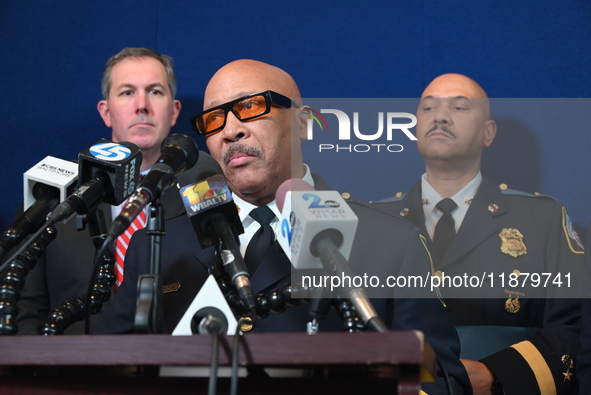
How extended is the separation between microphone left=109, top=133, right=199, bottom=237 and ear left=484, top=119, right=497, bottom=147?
1.04m

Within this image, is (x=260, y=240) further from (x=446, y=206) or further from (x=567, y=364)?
(x=567, y=364)

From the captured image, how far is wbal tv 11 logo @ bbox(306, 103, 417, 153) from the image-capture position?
185 centimetres

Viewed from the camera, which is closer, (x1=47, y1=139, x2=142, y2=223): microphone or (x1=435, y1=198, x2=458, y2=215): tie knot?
(x1=47, y1=139, x2=142, y2=223): microphone

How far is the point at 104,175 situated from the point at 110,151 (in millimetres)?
43

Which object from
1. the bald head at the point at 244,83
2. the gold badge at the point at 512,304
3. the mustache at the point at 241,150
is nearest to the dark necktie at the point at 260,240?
the mustache at the point at 241,150

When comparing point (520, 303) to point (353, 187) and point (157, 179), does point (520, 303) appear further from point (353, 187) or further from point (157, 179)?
point (157, 179)

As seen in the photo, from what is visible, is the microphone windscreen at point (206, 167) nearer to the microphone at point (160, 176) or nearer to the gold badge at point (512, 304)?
the microphone at point (160, 176)

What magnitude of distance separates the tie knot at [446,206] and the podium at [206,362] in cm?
124

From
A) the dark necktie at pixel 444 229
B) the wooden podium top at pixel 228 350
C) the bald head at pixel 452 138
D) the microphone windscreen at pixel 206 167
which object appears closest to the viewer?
the wooden podium top at pixel 228 350

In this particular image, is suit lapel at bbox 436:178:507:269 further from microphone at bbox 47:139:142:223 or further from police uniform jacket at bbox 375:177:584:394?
microphone at bbox 47:139:142:223

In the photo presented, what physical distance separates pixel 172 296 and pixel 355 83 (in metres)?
1.41

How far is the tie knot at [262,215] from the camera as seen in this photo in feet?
6.09

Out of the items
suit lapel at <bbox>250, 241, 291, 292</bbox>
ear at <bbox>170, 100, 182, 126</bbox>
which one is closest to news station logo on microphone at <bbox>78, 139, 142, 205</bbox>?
suit lapel at <bbox>250, 241, 291, 292</bbox>

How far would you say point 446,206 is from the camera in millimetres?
2256
